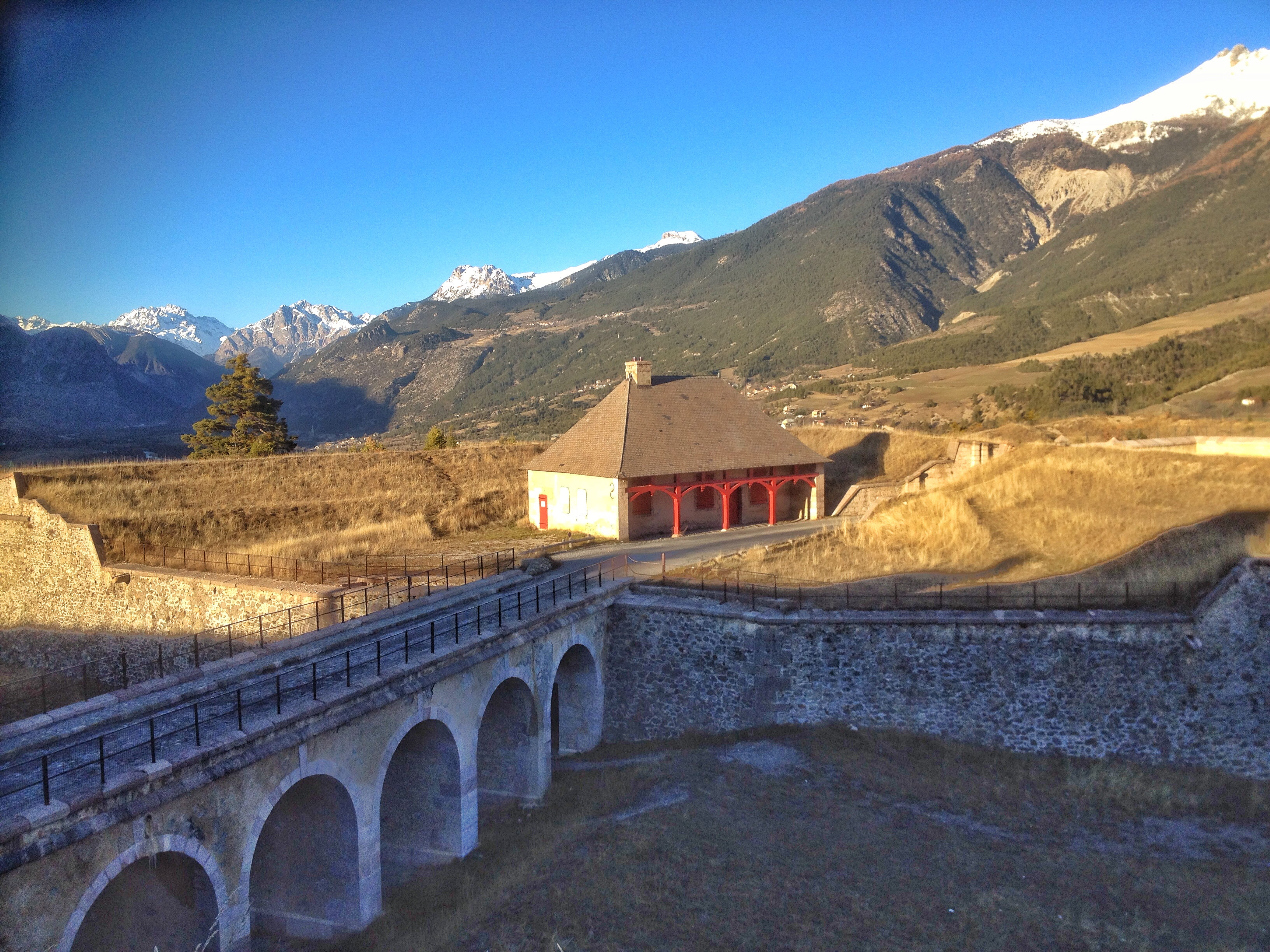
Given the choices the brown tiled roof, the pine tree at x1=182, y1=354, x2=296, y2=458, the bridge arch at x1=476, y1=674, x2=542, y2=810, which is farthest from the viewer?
the pine tree at x1=182, y1=354, x2=296, y2=458

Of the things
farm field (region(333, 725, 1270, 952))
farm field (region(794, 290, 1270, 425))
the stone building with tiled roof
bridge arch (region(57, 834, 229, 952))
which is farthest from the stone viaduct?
farm field (region(794, 290, 1270, 425))

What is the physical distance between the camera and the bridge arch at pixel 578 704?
64.8 feet

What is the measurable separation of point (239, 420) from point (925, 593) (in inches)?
1729

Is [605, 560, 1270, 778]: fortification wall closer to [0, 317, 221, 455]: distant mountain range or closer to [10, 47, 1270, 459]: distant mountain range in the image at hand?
[10, 47, 1270, 459]: distant mountain range

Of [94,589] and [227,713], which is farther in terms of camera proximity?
[94,589]

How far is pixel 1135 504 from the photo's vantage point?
26953 millimetres

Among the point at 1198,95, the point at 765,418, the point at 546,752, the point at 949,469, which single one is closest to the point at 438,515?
the point at 765,418

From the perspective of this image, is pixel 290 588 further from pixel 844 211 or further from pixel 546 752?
pixel 844 211

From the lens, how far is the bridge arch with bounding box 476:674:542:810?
1689cm

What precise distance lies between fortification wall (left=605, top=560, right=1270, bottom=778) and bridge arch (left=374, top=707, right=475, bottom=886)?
649 cm

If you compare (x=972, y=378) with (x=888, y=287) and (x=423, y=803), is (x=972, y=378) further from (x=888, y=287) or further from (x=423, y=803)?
(x=423, y=803)

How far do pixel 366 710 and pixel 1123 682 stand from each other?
1584cm

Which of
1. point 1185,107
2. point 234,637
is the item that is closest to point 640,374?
point 234,637

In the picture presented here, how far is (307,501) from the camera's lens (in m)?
34.6
